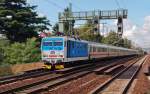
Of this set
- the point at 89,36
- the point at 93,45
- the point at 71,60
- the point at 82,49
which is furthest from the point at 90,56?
the point at 89,36

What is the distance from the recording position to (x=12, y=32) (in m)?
52.6

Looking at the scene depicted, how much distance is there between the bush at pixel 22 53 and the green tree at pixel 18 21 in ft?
19.1

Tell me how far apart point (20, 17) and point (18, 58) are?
9.53m

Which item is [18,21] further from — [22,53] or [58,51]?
[58,51]

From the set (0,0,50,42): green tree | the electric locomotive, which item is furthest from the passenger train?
(0,0,50,42): green tree

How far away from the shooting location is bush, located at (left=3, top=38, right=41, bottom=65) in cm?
4416

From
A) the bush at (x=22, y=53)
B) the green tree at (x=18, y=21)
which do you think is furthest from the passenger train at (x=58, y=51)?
the green tree at (x=18, y=21)

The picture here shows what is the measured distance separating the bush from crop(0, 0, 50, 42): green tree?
5.83 m

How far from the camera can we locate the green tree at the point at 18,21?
168 ft

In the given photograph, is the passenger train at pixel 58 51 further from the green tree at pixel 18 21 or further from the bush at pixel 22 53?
A: the green tree at pixel 18 21

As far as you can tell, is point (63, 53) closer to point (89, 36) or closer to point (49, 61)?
point (49, 61)

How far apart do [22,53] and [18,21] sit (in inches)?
366

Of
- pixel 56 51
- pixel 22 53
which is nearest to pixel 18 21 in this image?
pixel 22 53

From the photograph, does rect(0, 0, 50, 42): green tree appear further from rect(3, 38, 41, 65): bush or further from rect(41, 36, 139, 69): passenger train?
rect(41, 36, 139, 69): passenger train
